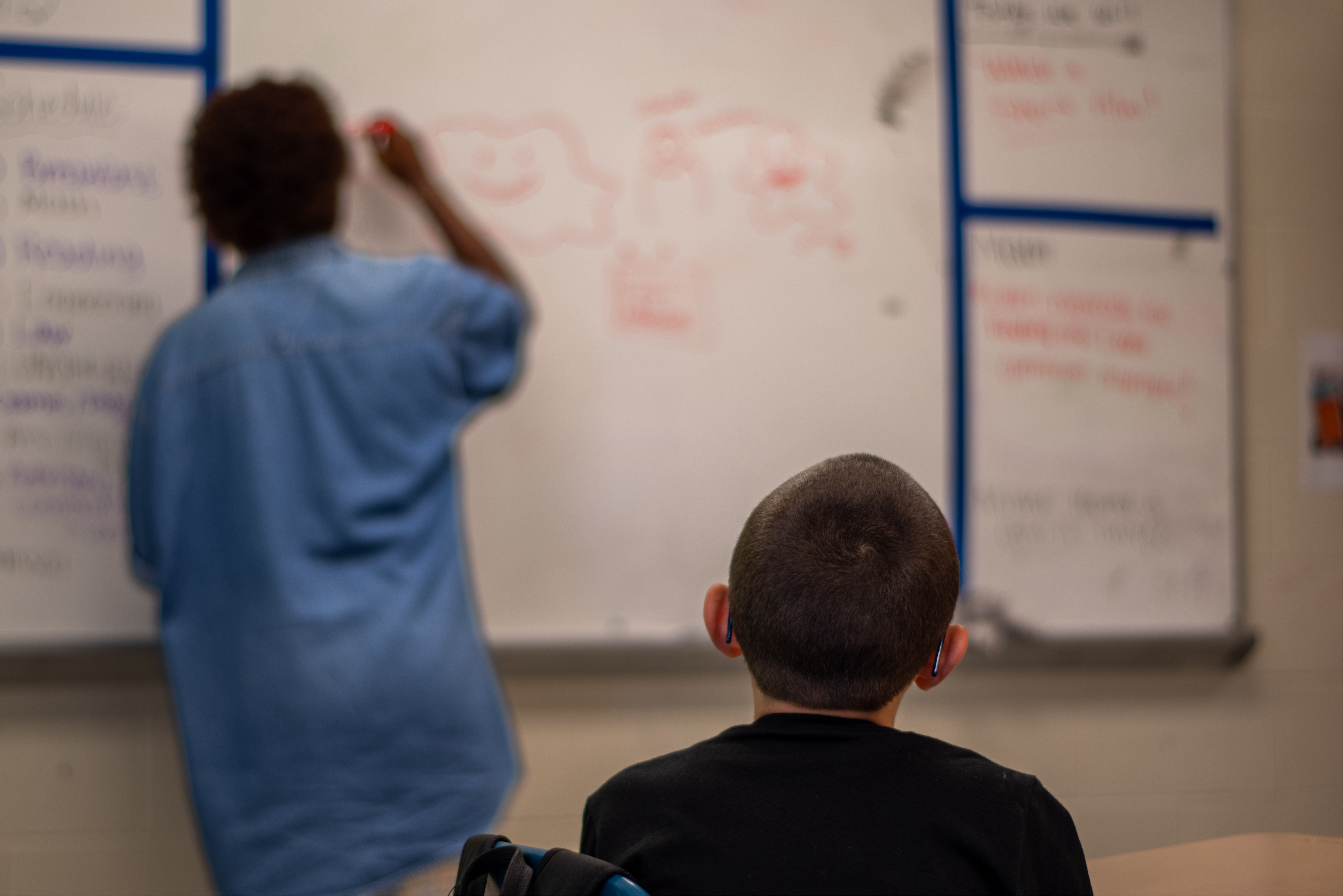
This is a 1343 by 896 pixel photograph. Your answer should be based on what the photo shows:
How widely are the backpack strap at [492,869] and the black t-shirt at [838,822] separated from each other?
0.31ft

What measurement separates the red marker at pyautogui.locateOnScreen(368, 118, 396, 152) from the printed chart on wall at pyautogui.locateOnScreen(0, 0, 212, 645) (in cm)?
31

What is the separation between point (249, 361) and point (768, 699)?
984 mm

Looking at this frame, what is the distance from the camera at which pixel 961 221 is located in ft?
6.52

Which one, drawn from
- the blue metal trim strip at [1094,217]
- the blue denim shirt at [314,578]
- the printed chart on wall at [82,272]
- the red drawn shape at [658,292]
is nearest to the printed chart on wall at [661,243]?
→ the red drawn shape at [658,292]

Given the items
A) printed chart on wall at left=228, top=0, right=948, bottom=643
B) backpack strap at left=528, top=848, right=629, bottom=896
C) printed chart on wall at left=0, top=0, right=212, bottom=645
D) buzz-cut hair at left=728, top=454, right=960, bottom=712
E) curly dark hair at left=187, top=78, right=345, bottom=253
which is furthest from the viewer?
printed chart on wall at left=228, top=0, right=948, bottom=643

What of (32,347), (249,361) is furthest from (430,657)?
(32,347)

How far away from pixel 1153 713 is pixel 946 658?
146 centimetres

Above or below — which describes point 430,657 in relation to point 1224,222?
below

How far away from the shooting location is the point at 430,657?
4.88 ft

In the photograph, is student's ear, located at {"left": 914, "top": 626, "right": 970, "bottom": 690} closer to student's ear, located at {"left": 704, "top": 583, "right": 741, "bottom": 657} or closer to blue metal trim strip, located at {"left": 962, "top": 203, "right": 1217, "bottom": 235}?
student's ear, located at {"left": 704, "top": 583, "right": 741, "bottom": 657}

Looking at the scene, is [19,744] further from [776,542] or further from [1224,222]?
[1224,222]

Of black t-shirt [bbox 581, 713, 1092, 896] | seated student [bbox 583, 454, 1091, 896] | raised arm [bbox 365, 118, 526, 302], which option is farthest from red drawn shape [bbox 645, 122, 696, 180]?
black t-shirt [bbox 581, 713, 1092, 896]

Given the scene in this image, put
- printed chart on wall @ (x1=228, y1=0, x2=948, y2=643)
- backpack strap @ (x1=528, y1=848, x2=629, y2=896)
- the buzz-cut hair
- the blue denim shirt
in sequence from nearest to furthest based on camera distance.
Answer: backpack strap @ (x1=528, y1=848, x2=629, y2=896) < the buzz-cut hair < the blue denim shirt < printed chart on wall @ (x1=228, y1=0, x2=948, y2=643)

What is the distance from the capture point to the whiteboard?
1761 millimetres
